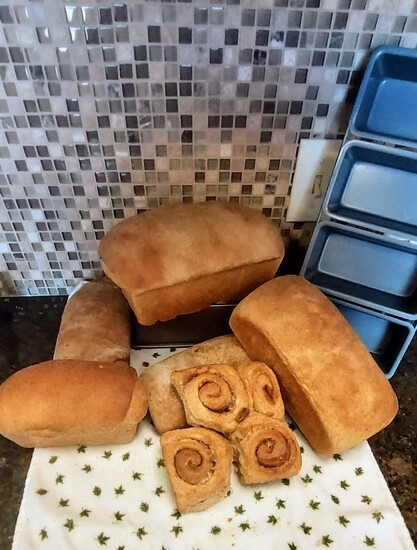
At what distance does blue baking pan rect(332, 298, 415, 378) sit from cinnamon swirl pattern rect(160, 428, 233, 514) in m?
0.30

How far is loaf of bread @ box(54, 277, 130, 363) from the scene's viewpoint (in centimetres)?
72

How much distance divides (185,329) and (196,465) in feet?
0.78

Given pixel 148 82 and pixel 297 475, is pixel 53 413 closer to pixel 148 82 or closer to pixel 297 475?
pixel 297 475

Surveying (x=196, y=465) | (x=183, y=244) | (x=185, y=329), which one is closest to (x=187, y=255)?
(x=183, y=244)

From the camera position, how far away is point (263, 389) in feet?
2.23

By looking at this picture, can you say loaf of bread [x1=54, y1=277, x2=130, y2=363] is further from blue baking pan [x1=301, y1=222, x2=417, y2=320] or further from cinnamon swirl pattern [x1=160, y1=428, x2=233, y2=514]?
blue baking pan [x1=301, y1=222, x2=417, y2=320]

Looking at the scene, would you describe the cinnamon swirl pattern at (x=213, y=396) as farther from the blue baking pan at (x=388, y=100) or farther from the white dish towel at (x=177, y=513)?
the blue baking pan at (x=388, y=100)

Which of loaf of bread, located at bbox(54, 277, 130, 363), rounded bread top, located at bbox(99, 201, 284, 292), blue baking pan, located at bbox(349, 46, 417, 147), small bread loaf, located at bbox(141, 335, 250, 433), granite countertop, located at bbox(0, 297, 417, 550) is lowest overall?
granite countertop, located at bbox(0, 297, 417, 550)

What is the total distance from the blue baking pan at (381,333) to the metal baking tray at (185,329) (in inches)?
7.2

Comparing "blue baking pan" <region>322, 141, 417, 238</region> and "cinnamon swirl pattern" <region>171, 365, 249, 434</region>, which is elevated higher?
"blue baking pan" <region>322, 141, 417, 238</region>

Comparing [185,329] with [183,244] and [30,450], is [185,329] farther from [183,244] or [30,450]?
[30,450]

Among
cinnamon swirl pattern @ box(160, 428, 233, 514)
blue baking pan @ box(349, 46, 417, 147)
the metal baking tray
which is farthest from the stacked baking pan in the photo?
cinnamon swirl pattern @ box(160, 428, 233, 514)

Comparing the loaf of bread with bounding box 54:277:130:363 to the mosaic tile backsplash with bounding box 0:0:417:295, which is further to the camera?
the loaf of bread with bounding box 54:277:130:363

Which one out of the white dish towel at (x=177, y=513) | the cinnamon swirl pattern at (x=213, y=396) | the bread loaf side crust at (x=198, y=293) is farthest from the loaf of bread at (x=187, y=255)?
the white dish towel at (x=177, y=513)
